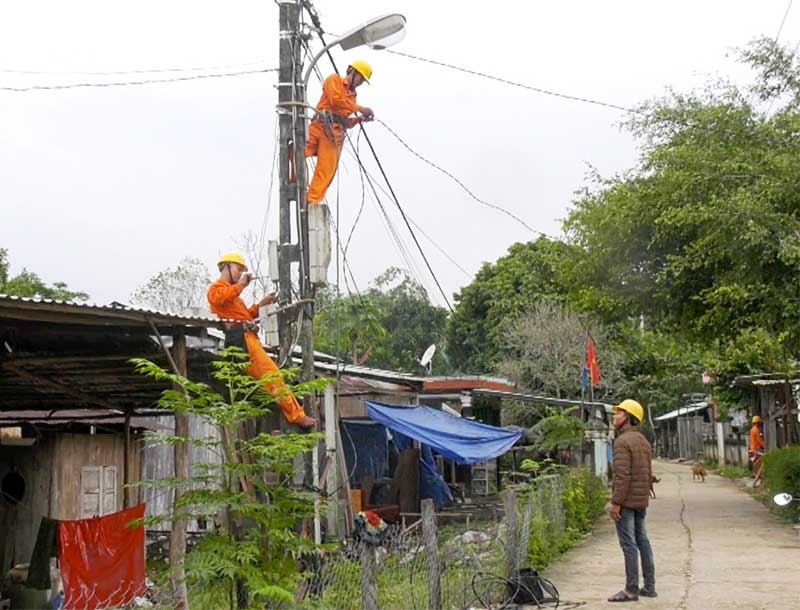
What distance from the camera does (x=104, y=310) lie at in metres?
8.09

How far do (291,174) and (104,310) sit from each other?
3.01 m

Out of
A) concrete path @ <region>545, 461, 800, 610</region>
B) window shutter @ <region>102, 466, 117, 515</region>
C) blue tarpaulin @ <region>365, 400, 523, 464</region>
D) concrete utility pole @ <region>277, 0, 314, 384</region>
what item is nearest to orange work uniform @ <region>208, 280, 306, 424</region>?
concrete utility pole @ <region>277, 0, 314, 384</region>

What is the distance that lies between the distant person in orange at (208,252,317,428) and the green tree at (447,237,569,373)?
2909 centimetres

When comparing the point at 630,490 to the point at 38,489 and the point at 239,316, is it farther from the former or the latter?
the point at 38,489

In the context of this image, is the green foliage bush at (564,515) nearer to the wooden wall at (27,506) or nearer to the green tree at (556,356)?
the wooden wall at (27,506)

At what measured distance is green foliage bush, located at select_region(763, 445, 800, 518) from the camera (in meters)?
17.4

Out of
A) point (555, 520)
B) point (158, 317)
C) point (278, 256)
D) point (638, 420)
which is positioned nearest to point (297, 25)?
point (278, 256)

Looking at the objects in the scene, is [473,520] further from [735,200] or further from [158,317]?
[158,317]

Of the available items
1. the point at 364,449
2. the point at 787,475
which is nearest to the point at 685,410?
the point at 787,475

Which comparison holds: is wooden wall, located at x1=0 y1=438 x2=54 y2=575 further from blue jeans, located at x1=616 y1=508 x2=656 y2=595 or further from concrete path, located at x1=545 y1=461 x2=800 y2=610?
blue jeans, located at x1=616 y1=508 x2=656 y2=595

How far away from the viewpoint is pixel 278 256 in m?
10.5

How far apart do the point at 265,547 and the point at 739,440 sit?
32.9 meters

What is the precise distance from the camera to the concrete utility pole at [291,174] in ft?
34.1

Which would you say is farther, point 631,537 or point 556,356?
point 556,356
